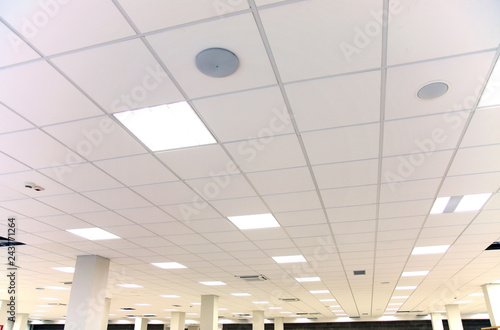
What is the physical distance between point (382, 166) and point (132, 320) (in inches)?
859

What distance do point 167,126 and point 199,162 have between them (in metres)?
0.64

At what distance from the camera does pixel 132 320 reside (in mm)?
21250

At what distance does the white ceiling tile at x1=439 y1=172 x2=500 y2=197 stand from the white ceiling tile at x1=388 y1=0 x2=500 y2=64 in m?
2.08

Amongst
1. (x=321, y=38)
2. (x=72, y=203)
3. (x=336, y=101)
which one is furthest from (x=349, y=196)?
(x=72, y=203)

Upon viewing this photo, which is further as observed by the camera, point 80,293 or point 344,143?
point 80,293

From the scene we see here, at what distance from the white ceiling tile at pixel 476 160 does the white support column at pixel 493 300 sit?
27.3 ft

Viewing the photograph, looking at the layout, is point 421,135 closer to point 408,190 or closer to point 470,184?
point 408,190

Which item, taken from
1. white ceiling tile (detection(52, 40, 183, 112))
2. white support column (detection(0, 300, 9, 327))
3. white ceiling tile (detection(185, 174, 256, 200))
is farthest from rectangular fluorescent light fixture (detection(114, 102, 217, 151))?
white support column (detection(0, 300, 9, 327))

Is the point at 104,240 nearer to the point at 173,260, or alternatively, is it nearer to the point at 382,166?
the point at 173,260

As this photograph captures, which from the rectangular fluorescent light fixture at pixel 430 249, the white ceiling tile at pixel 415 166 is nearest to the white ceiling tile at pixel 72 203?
the white ceiling tile at pixel 415 166

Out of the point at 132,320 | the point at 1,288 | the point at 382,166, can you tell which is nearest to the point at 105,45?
the point at 382,166

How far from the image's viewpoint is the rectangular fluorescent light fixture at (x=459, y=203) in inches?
172

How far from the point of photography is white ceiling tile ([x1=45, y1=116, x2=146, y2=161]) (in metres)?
2.99

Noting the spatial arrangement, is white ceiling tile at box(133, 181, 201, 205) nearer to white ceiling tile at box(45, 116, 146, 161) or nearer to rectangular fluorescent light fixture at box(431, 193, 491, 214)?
white ceiling tile at box(45, 116, 146, 161)
